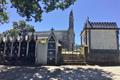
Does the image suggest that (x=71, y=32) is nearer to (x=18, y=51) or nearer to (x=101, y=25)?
(x=101, y=25)

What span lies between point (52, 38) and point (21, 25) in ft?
113

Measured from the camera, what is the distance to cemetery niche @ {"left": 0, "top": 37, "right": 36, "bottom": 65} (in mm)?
23922

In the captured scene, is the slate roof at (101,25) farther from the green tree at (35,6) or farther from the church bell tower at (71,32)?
the church bell tower at (71,32)

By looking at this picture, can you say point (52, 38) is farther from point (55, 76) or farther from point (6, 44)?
point (55, 76)

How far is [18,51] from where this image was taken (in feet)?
81.0

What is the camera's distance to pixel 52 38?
24.1m

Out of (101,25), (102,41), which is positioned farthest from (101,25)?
(102,41)

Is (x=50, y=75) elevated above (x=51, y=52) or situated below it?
below

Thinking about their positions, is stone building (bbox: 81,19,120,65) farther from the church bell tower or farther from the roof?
the church bell tower

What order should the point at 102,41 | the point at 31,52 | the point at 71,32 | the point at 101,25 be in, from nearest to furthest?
the point at 31,52, the point at 102,41, the point at 101,25, the point at 71,32

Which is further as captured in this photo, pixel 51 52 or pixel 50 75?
pixel 51 52

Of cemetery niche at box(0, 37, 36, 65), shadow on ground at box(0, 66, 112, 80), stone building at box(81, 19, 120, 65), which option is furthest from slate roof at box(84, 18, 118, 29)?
shadow on ground at box(0, 66, 112, 80)

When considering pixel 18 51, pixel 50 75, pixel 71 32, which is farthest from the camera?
pixel 71 32

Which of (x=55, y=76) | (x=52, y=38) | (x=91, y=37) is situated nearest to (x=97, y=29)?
(x=91, y=37)
